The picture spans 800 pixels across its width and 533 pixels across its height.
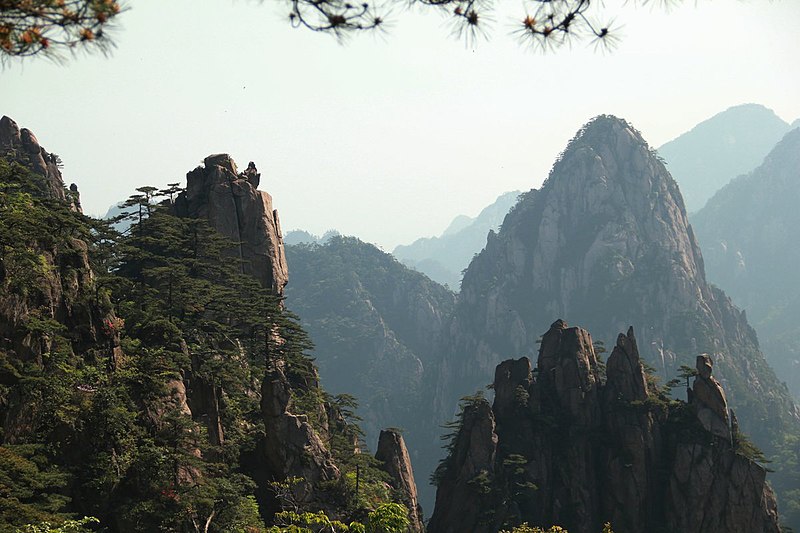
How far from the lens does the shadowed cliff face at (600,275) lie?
475 feet

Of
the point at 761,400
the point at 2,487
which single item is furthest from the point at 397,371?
the point at 2,487

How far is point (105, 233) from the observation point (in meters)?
43.4

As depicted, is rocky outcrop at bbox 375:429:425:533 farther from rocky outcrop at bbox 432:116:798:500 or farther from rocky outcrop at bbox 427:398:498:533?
rocky outcrop at bbox 432:116:798:500

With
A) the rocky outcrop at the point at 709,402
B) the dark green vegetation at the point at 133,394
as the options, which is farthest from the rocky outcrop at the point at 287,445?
the rocky outcrop at the point at 709,402

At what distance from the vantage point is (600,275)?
160000 millimetres

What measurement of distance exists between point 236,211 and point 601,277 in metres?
122

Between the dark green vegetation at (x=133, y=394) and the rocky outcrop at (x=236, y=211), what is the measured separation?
6.00 m

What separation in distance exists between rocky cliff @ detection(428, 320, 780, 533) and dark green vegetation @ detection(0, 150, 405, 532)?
14.9 meters

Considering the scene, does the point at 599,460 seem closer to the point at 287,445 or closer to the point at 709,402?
the point at 709,402

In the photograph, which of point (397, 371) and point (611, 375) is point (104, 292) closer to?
point (611, 375)

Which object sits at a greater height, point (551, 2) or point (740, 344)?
point (740, 344)

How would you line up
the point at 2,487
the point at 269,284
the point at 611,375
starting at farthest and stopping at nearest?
the point at 611,375 < the point at 269,284 < the point at 2,487

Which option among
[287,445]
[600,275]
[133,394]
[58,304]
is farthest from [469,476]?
[600,275]

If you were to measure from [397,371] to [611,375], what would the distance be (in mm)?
137847
